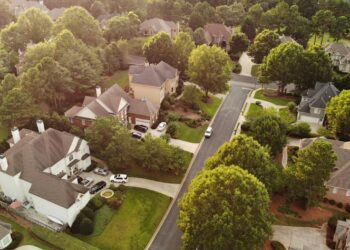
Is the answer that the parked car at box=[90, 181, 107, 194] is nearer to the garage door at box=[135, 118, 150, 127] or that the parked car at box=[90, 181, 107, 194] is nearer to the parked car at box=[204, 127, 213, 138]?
the garage door at box=[135, 118, 150, 127]

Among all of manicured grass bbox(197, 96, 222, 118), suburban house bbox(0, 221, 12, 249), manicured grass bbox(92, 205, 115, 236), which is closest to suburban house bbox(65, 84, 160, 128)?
manicured grass bbox(197, 96, 222, 118)

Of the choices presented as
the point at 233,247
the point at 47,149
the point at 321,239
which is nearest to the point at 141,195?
the point at 47,149

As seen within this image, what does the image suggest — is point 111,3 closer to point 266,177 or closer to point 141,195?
point 141,195

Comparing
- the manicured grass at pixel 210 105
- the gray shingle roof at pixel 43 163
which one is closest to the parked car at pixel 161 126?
the manicured grass at pixel 210 105

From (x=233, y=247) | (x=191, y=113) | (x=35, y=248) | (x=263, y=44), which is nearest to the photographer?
(x=233, y=247)

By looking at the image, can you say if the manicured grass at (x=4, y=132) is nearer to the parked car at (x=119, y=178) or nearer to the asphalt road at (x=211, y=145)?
the parked car at (x=119, y=178)

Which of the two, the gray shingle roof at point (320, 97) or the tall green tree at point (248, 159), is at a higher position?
the tall green tree at point (248, 159)

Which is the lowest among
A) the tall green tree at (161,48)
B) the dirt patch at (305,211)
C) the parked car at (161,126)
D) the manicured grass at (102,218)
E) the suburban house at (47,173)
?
the dirt patch at (305,211)
